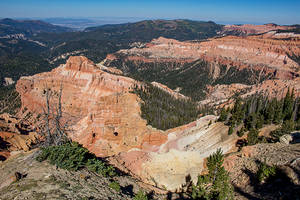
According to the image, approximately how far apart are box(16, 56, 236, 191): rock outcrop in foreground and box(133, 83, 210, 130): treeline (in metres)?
3.01

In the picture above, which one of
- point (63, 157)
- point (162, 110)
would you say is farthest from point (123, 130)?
point (63, 157)


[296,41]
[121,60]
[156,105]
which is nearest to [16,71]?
[121,60]

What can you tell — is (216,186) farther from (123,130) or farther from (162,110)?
(162,110)

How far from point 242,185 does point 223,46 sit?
17282 cm

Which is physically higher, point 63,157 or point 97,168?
point 63,157

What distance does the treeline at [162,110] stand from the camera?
192ft

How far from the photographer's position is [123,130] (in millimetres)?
52719

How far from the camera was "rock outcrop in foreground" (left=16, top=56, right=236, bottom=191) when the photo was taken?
33.7 m

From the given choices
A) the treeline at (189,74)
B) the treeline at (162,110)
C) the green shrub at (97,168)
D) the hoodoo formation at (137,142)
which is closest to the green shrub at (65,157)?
the green shrub at (97,168)

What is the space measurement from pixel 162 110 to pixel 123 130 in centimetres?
1724

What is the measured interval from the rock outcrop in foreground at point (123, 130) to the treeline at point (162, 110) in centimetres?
301

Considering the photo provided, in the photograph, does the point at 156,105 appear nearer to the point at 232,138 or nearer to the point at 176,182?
the point at 232,138

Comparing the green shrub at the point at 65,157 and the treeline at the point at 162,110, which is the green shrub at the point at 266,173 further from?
the treeline at the point at 162,110

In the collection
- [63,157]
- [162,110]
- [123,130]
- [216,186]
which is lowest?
[123,130]
